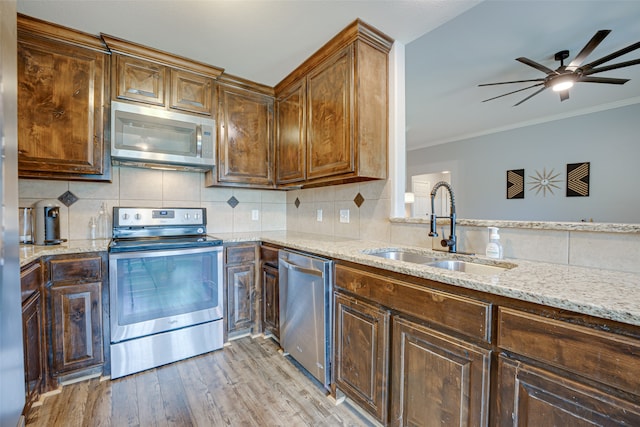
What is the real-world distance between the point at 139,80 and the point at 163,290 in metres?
1.58

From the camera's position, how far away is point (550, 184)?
4195 millimetres

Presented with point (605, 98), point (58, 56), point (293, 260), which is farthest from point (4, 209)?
point (605, 98)

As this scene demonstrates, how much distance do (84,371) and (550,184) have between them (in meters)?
5.85

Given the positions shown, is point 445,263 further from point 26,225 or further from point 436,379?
point 26,225

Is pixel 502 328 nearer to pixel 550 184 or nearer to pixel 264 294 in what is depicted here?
pixel 264 294

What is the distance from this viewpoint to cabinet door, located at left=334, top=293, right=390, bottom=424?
1294mm

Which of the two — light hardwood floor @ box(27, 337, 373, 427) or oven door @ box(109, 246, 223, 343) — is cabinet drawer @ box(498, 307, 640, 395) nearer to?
light hardwood floor @ box(27, 337, 373, 427)

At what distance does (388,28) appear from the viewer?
71.2 inches

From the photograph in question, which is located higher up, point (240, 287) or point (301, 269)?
point (301, 269)

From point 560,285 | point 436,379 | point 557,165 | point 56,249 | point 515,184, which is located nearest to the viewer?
point 560,285

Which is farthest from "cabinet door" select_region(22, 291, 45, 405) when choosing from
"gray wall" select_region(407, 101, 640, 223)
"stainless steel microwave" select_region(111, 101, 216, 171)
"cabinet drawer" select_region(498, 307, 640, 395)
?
"gray wall" select_region(407, 101, 640, 223)

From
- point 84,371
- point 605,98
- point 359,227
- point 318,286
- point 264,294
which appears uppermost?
point 605,98

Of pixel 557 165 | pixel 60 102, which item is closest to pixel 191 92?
pixel 60 102

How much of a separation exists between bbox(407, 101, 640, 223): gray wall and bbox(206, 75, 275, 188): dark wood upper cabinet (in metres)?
4.17
